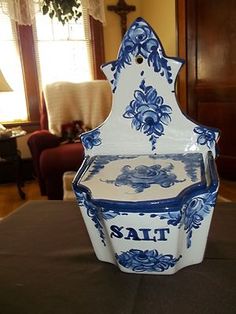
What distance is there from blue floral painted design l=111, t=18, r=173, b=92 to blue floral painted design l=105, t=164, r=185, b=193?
19 cm

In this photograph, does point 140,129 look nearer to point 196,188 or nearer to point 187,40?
point 196,188

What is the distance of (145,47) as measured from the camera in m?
0.62

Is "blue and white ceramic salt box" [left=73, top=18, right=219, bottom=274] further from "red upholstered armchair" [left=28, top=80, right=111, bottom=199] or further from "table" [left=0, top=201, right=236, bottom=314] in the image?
"red upholstered armchair" [left=28, top=80, right=111, bottom=199]

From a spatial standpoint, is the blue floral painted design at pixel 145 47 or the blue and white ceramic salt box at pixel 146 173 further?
the blue floral painted design at pixel 145 47

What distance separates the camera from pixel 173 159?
62 centimetres

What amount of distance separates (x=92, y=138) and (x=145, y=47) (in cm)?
22

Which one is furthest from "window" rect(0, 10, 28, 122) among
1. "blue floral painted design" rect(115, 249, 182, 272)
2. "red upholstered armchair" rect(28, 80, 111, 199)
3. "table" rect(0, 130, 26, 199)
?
"blue floral painted design" rect(115, 249, 182, 272)

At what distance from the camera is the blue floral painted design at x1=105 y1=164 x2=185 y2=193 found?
532 millimetres

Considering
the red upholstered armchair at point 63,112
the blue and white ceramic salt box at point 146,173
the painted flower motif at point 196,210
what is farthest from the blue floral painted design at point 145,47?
the red upholstered armchair at point 63,112

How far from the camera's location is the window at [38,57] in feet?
9.45

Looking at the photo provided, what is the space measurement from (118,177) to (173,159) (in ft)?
0.41

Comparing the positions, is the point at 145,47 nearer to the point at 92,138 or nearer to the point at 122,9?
the point at 92,138

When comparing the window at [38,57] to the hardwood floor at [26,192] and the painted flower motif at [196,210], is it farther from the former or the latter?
the painted flower motif at [196,210]

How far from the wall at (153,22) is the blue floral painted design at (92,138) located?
2295mm
